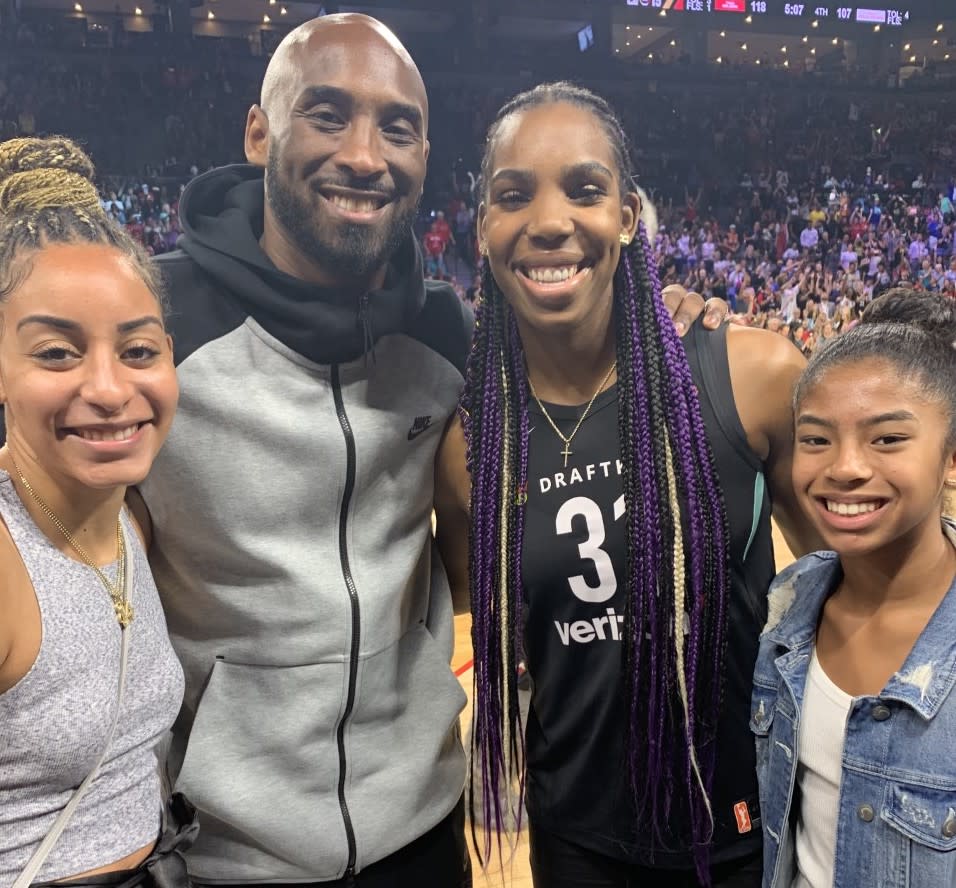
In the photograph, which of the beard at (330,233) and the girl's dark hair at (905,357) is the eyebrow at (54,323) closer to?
the beard at (330,233)

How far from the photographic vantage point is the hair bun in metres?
1.09

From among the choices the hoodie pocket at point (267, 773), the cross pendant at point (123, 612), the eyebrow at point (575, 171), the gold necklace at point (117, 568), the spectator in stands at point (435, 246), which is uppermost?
the spectator in stands at point (435, 246)

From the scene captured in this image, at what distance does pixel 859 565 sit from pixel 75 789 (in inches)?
41.4

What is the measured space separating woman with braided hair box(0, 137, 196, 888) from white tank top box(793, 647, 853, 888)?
845 mm

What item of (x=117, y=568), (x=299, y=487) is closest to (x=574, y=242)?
(x=299, y=487)

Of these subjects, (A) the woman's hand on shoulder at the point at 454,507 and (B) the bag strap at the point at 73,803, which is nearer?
(B) the bag strap at the point at 73,803

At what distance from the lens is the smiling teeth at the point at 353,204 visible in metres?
1.42

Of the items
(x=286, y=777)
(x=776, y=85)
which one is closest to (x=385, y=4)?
(x=776, y=85)

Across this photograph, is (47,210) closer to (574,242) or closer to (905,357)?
(574,242)

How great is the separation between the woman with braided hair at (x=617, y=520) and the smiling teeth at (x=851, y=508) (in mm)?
251

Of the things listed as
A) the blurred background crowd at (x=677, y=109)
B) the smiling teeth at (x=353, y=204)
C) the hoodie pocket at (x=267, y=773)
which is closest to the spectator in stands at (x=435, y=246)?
the blurred background crowd at (x=677, y=109)

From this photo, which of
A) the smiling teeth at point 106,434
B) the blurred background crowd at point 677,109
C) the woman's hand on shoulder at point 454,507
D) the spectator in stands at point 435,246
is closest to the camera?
the smiling teeth at point 106,434

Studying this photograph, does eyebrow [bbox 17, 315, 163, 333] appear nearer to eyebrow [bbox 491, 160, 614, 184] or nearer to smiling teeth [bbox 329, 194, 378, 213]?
smiling teeth [bbox 329, 194, 378, 213]

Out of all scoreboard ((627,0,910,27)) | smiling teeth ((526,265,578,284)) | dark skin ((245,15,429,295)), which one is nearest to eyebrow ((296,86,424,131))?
dark skin ((245,15,429,295))
